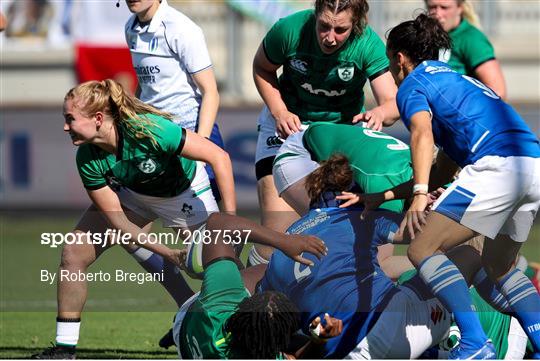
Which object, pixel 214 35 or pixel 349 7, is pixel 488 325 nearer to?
pixel 349 7

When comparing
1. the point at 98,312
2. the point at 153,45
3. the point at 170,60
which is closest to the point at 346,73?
the point at 170,60

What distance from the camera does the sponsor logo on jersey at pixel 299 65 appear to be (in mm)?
6583

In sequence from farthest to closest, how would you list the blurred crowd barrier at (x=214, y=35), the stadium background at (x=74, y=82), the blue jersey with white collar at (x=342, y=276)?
1. the blurred crowd barrier at (x=214, y=35)
2. the stadium background at (x=74, y=82)
3. the blue jersey with white collar at (x=342, y=276)

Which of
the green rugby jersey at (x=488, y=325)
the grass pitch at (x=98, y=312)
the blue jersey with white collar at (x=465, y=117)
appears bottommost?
the grass pitch at (x=98, y=312)

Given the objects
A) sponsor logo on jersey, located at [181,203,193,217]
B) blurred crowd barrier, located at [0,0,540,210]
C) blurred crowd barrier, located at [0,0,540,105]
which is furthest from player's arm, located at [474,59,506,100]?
blurred crowd barrier, located at [0,0,540,105]

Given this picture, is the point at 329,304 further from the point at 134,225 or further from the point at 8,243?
the point at 8,243

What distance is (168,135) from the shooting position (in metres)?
5.73


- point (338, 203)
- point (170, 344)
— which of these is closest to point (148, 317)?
point (170, 344)

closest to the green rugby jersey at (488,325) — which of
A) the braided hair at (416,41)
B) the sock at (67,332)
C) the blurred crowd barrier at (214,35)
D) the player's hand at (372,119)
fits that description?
the braided hair at (416,41)

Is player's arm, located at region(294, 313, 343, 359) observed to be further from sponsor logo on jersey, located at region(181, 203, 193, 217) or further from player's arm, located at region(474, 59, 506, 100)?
player's arm, located at region(474, 59, 506, 100)

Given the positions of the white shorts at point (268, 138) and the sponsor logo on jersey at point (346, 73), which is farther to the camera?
the white shorts at point (268, 138)

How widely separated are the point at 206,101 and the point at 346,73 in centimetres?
84

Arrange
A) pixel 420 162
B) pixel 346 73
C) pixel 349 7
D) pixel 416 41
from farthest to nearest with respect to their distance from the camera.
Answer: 1. pixel 346 73
2. pixel 349 7
3. pixel 416 41
4. pixel 420 162

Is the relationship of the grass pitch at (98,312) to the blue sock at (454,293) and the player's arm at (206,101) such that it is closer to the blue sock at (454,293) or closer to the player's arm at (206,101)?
the blue sock at (454,293)
